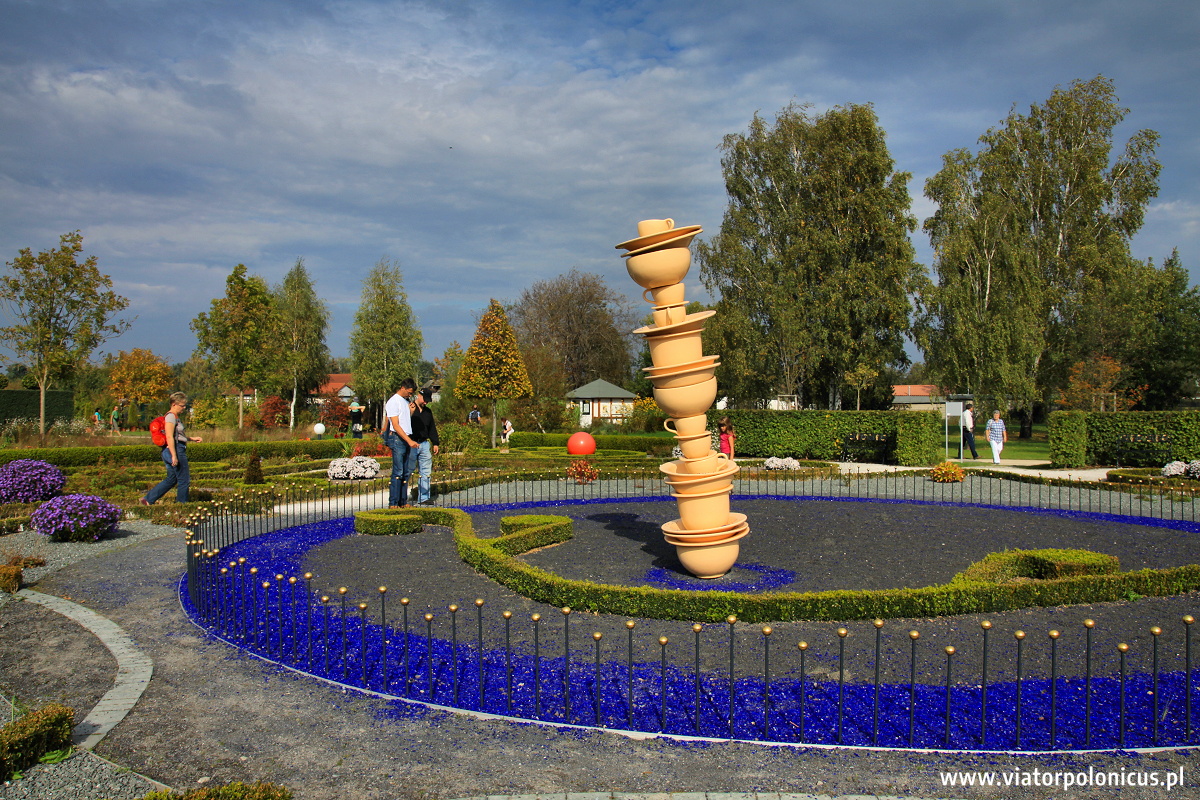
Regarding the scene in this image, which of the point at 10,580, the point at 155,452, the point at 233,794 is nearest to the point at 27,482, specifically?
the point at 10,580

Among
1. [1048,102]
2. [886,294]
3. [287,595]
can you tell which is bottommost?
[287,595]

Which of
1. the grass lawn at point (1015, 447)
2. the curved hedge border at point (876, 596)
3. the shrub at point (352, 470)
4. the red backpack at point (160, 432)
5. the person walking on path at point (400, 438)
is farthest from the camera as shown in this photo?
the grass lawn at point (1015, 447)

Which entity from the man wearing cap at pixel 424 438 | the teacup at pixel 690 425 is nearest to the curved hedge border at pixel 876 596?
the teacup at pixel 690 425

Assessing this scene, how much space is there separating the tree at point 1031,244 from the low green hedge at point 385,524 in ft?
83.0

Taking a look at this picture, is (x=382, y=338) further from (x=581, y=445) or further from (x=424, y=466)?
(x=424, y=466)

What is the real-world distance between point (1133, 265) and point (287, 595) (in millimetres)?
42992

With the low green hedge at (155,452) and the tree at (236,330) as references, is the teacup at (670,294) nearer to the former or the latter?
the low green hedge at (155,452)

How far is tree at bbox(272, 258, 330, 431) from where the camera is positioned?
4746cm

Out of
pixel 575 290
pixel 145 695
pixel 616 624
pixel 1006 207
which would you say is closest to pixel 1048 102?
pixel 1006 207

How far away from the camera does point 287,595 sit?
8.11m

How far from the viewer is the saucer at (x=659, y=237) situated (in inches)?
303

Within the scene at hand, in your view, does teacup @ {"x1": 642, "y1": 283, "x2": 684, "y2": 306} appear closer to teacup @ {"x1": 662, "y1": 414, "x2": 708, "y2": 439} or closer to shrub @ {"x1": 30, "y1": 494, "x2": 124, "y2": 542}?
teacup @ {"x1": 662, "y1": 414, "x2": 708, "y2": 439}

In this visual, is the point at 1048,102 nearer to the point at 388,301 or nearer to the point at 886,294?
the point at 886,294

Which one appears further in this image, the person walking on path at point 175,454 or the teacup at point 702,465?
the person walking on path at point 175,454
